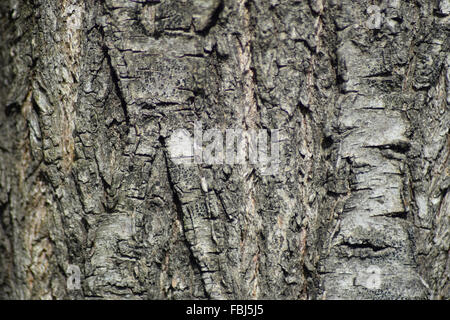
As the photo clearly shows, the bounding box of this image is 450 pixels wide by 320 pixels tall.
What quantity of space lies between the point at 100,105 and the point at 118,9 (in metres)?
0.33

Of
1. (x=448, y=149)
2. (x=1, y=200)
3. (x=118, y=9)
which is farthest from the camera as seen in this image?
(x=1, y=200)

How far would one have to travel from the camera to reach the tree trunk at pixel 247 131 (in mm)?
1441

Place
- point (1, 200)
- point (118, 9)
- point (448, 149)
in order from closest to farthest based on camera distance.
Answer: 1. point (118, 9)
2. point (448, 149)
3. point (1, 200)

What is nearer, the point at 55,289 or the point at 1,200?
the point at 55,289

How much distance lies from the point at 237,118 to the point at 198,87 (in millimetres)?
170

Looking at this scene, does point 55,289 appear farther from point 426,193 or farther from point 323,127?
point 426,193

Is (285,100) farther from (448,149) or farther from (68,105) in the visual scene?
(68,105)

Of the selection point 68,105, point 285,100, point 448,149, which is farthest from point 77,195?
point 448,149

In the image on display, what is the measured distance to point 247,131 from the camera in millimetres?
1479

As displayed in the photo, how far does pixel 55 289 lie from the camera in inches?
62.7

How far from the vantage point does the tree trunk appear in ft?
4.73

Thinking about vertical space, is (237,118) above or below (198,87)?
below

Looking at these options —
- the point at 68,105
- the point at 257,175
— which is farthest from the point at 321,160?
the point at 68,105

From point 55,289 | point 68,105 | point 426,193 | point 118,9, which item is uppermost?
point 118,9
